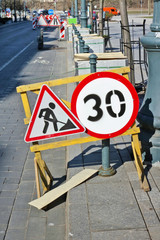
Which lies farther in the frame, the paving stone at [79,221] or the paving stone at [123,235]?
the paving stone at [79,221]

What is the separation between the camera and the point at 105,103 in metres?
4.62

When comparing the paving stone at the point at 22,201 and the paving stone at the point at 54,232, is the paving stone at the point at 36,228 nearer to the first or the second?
the paving stone at the point at 54,232

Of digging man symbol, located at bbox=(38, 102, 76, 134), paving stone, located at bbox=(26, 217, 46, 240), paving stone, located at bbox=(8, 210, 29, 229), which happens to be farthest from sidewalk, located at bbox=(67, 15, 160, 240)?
digging man symbol, located at bbox=(38, 102, 76, 134)

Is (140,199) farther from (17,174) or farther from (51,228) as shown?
(17,174)

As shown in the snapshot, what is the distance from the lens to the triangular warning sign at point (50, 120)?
4520 mm

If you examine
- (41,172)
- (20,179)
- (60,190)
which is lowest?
(20,179)

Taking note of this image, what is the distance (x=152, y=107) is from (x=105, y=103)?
1.02 meters

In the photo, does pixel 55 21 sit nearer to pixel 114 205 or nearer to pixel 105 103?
pixel 105 103

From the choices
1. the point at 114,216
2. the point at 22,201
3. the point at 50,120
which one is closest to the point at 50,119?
the point at 50,120

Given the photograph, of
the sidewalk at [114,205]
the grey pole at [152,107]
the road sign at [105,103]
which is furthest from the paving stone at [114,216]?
the grey pole at [152,107]

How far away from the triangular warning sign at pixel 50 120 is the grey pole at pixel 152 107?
1135mm

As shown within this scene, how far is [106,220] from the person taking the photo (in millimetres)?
4078

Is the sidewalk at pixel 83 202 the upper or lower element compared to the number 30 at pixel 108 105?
lower

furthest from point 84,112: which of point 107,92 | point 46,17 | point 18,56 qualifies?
point 46,17
